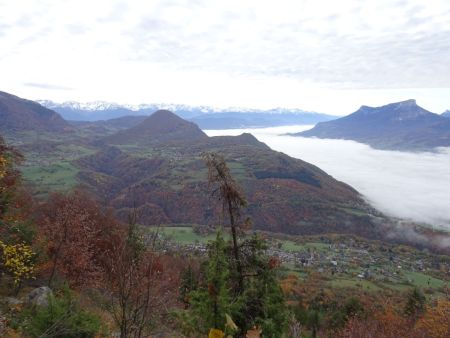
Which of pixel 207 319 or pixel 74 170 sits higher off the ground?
pixel 207 319

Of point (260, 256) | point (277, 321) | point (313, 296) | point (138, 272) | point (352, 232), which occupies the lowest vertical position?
point (352, 232)

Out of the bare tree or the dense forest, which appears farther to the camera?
the bare tree

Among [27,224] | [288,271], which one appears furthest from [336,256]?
[27,224]

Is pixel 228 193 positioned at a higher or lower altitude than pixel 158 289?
higher

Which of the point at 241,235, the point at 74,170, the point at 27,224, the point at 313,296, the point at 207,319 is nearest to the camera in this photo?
the point at 207,319

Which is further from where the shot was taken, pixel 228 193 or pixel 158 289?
pixel 228 193

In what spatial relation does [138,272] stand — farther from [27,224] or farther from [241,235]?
[27,224]

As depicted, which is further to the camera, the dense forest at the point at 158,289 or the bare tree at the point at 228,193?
the bare tree at the point at 228,193

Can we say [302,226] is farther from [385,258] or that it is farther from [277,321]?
[277,321]

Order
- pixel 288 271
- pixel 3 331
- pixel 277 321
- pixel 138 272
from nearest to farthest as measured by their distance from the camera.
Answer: pixel 138 272 < pixel 3 331 < pixel 277 321 < pixel 288 271

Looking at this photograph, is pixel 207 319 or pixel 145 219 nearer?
pixel 207 319
